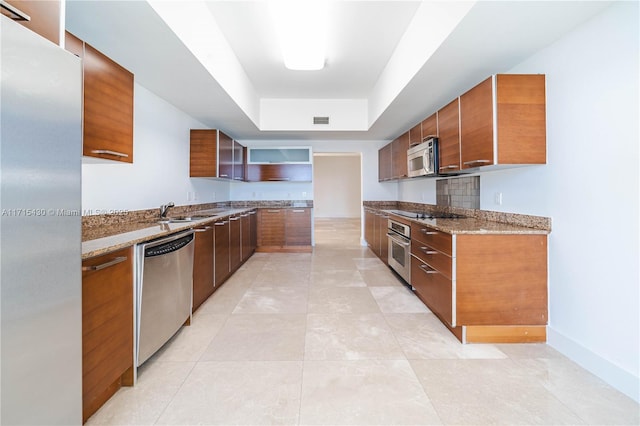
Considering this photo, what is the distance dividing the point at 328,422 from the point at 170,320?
1335mm

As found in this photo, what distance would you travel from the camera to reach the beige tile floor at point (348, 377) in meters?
1.50

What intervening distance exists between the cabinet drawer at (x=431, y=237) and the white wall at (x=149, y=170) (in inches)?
106

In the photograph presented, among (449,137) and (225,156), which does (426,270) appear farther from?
(225,156)

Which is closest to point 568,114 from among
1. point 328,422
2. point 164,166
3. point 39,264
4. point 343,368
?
point 343,368

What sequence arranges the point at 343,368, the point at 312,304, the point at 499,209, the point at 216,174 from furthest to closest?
the point at 216,174
the point at 312,304
the point at 499,209
the point at 343,368

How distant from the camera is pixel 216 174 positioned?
4.24m

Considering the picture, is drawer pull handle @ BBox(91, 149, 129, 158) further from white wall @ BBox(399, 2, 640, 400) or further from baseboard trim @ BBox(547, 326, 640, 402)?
baseboard trim @ BBox(547, 326, 640, 402)

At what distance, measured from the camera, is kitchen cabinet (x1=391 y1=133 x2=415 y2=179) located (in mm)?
4301

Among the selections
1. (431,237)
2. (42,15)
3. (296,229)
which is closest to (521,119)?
(431,237)

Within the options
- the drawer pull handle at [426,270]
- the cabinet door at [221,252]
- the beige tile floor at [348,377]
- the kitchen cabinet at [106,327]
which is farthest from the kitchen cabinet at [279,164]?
the kitchen cabinet at [106,327]

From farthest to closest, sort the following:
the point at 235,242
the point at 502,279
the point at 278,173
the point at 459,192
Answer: the point at 278,173, the point at 235,242, the point at 459,192, the point at 502,279

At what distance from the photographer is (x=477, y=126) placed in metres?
2.44

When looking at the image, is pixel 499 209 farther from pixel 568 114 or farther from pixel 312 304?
pixel 312 304

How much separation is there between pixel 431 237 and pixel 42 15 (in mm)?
2766
